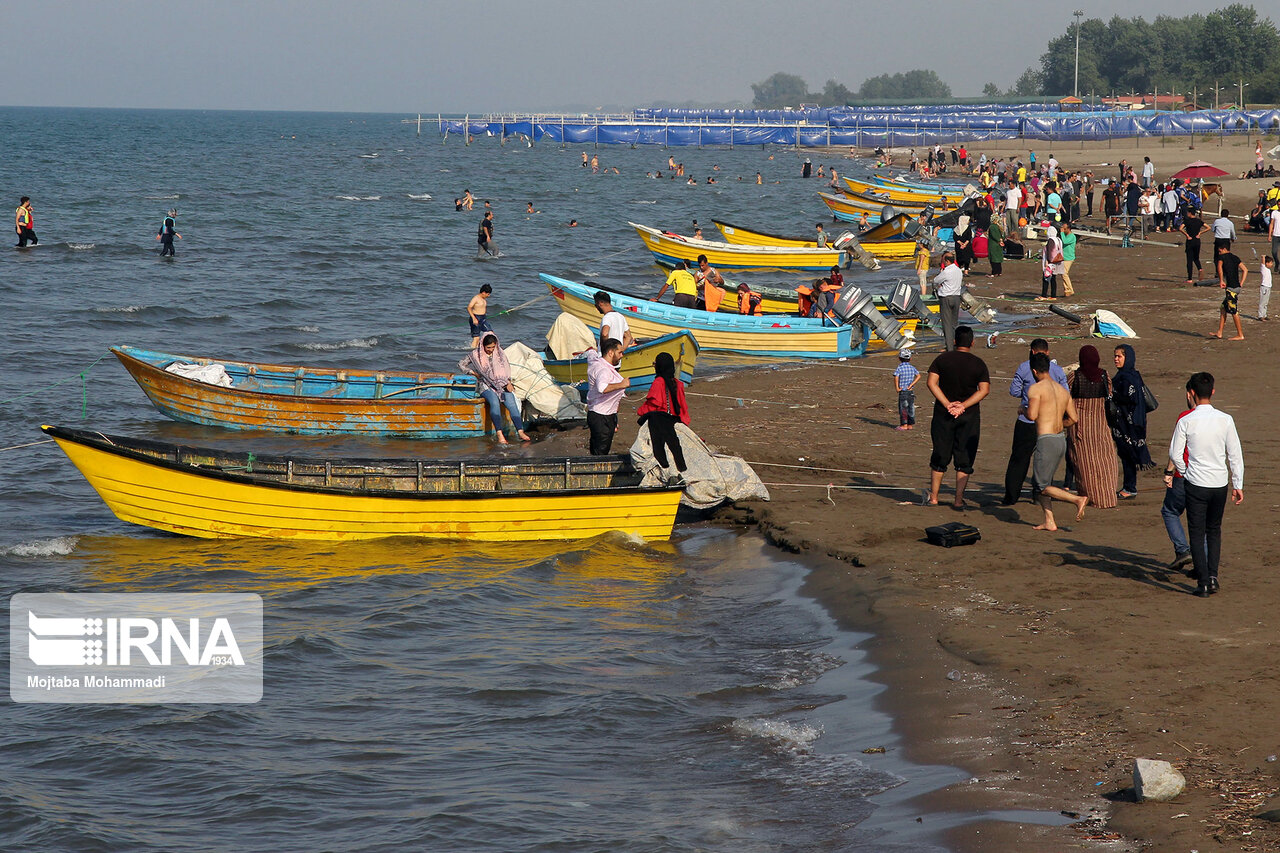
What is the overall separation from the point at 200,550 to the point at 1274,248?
76.7ft

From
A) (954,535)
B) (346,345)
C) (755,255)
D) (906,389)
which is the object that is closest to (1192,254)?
(755,255)

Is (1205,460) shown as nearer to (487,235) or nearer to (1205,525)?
(1205,525)

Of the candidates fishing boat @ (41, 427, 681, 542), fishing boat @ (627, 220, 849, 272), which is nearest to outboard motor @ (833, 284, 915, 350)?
fishing boat @ (41, 427, 681, 542)

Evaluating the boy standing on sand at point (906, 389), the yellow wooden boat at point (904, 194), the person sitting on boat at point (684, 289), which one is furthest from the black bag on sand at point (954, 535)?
the yellow wooden boat at point (904, 194)

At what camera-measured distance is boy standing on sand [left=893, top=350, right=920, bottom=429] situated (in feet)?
51.0

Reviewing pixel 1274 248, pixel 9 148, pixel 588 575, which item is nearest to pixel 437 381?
pixel 588 575

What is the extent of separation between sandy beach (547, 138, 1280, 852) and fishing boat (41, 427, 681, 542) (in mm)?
1688

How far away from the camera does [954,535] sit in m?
11.1

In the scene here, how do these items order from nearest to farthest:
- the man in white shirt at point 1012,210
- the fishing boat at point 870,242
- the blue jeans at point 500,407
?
the blue jeans at point 500,407 < the man in white shirt at point 1012,210 < the fishing boat at point 870,242

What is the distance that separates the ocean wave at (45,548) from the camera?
1303 centimetres

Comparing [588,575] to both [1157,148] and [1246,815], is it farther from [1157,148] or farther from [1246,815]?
[1157,148]

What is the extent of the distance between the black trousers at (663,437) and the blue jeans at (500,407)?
16.6 ft

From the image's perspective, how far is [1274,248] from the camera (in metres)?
25.4

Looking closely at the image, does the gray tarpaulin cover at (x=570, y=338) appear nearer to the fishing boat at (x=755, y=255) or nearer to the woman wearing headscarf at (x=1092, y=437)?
the woman wearing headscarf at (x=1092, y=437)
